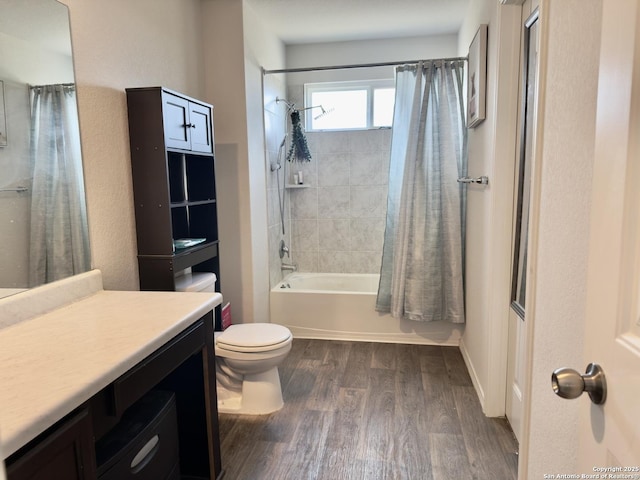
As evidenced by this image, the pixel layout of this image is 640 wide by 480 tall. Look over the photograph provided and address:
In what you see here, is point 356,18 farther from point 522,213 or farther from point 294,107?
point 522,213

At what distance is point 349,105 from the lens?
404 centimetres

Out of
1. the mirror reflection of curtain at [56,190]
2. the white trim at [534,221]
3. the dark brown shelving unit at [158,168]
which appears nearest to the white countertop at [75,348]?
the mirror reflection of curtain at [56,190]

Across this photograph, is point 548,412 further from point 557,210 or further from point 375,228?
point 375,228

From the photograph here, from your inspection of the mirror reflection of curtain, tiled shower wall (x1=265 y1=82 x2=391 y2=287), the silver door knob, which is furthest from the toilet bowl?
the silver door knob

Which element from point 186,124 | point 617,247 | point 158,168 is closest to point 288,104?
point 186,124

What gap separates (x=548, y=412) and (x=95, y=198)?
186cm

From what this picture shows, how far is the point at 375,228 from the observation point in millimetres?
4082

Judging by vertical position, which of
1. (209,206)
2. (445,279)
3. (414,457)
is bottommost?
(414,457)

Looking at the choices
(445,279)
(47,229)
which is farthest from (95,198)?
(445,279)

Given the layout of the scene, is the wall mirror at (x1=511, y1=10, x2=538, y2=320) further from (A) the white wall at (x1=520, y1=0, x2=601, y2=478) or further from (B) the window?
(B) the window

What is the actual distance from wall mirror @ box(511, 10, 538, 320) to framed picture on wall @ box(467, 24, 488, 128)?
37 centimetres

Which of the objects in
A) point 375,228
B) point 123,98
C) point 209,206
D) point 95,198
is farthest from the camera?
point 375,228

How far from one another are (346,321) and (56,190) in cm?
233

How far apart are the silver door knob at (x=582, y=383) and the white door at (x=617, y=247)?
0.01 m
